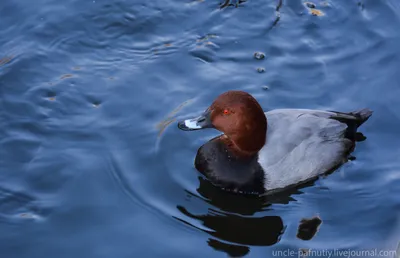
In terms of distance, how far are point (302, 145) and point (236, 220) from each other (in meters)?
1.04

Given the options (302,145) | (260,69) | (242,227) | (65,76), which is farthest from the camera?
(260,69)

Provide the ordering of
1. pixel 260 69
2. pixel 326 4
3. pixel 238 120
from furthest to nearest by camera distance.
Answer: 1. pixel 326 4
2. pixel 260 69
3. pixel 238 120

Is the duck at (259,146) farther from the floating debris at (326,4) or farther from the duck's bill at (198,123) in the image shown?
the floating debris at (326,4)

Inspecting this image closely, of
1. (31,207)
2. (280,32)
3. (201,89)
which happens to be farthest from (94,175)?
(280,32)

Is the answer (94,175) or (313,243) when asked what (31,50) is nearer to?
(94,175)

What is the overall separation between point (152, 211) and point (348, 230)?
5.88ft

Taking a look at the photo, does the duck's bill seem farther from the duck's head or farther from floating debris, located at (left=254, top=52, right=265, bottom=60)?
floating debris, located at (left=254, top=52, right=265, bottom=60)

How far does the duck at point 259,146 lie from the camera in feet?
21.2

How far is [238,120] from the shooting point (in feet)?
21.2

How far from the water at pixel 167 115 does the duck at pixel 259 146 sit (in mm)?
154

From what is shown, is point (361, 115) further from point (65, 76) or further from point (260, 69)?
point (65, 76)

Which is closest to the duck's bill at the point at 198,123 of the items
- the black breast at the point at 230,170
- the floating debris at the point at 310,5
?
the black breast at the point at 230,170

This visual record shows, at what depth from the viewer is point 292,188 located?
667 centimetres

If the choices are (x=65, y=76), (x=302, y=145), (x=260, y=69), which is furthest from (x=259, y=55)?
(x=65, y=76)
